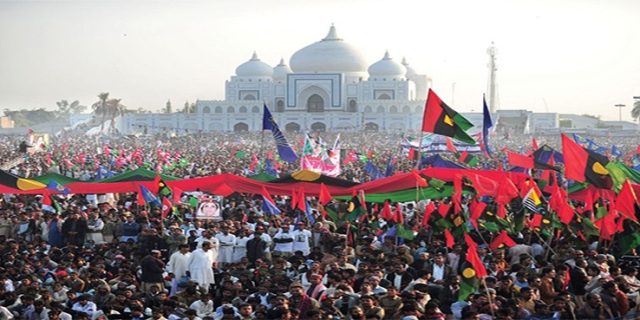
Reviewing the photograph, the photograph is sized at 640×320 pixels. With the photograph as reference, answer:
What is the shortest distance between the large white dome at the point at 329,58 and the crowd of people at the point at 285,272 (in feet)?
212

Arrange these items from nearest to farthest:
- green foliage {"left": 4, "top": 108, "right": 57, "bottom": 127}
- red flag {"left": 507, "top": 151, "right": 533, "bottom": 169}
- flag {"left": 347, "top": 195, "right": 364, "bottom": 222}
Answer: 1. flag {"left": 347, "top": 195, "right": 364, "bottom": 222}
2. red flag {"left": 507, "top": 151, "right": 533, "bottom": 169}
3. green foliage {"left": 4, "top": 108, "right": 57, "bottom": 127}

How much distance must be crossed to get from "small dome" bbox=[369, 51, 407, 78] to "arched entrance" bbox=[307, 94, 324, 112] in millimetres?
4733

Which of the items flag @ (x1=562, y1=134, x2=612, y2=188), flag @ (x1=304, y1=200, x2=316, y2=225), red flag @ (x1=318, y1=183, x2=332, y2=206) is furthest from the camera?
red flag @ (x1=318, y1=183, x2=332, y2=206)

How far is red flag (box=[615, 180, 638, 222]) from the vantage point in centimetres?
970

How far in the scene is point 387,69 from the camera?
78.2 meters

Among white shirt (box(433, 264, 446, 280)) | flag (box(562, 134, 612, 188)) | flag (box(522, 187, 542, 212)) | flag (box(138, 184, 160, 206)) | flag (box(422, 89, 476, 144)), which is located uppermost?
flag (box(422, 89, 476, 144))

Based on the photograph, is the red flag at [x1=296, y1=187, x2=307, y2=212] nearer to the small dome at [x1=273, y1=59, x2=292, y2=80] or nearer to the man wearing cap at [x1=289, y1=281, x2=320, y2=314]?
the man wearing cap at [x1=289, y1=281, x2=320, y2=314]

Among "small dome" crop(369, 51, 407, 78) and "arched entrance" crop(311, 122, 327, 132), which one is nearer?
"arched entrance" crop(311, 122, 327, 132)

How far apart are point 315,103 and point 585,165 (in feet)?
220

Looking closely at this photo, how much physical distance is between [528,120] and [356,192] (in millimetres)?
62885

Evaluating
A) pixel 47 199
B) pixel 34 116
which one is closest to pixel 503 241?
pixel 47 199

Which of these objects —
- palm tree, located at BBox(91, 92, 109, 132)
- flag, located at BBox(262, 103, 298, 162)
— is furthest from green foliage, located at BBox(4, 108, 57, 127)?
flag, located at BBox(262, 103, 298, 162)

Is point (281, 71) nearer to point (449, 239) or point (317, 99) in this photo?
point (317, 99)

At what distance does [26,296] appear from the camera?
868 cm
